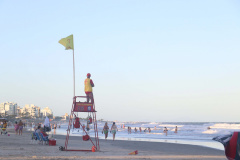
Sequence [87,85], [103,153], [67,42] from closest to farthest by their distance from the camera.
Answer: [103,153]
[87,85]
[67,42]

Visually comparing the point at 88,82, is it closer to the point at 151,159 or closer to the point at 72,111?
the point at 72,111

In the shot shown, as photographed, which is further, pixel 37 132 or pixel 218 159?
pixel 37 132

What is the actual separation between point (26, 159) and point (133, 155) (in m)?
4.94

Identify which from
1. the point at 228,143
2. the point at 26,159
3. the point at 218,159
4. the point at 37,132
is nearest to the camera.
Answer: the point at 228,143

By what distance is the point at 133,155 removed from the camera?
14.5 m

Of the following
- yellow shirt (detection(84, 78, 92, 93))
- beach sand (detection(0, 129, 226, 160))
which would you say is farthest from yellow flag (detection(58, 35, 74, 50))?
beach sand (detection(0, 129, 226, 160))

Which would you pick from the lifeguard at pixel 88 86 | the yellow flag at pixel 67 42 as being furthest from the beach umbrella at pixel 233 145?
the yellow flag at pixel 67 42

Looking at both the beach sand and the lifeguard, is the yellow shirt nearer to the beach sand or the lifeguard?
the lifeguard

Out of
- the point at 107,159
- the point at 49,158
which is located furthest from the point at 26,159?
the point at 107,159

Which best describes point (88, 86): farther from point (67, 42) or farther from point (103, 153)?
point (103, 153)

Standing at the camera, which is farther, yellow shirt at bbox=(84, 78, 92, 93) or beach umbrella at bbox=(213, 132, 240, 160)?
yellow shirt at bbox=(84, 78, 92, 93)

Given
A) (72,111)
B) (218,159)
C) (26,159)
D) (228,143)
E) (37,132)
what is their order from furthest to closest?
1. (37,132)
2. (72,111)
3. (218,159)
4. (26,159)
5. (228,143)

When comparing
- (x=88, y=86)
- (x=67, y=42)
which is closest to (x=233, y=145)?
(x=88, y=86)

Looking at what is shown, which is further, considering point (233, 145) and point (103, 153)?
point (103, 153)
